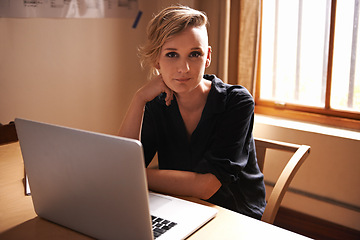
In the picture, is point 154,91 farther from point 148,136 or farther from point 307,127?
point 307,127

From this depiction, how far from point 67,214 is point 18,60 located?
155 centimetres

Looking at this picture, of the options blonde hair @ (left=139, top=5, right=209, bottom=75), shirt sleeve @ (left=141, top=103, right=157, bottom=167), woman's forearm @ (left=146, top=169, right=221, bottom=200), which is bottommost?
woman's forearm @ (left=146, top=169, right=221, bottom=200)

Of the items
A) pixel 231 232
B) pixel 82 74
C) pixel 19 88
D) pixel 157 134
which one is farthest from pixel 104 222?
pixel 82 74

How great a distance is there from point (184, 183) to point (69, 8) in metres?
1.65

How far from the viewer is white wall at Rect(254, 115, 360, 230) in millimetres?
2121

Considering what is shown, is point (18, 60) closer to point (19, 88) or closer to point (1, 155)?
point (19, 88)

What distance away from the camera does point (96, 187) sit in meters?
0.85

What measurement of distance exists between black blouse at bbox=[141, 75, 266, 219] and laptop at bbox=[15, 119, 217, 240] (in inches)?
10.8

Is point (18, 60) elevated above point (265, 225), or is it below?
above

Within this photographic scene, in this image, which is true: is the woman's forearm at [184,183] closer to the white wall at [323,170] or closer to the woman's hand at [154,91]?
the woman's hand at [154,91]

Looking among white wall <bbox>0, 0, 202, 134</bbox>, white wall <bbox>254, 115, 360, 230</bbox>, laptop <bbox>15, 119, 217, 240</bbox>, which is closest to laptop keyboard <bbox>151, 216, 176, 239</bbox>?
laptop <bbox>15, 119, 217, 240</bbox>

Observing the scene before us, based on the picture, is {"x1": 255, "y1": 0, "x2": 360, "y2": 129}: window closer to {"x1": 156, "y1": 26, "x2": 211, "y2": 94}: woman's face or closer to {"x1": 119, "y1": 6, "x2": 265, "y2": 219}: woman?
{"x1": 119, "y1": 6, "x2": 265, "y2": 219}: woman

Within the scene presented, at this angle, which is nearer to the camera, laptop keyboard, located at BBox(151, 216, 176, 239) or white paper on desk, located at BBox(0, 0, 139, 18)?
laptop keyboard, located at BBox(151, 216, 176, 239)

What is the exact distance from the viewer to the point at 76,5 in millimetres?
2434
